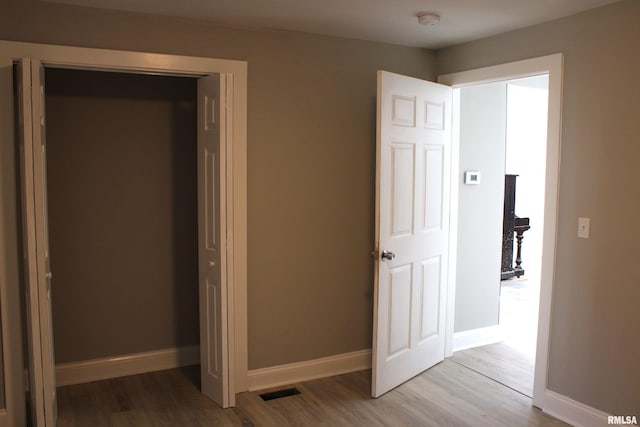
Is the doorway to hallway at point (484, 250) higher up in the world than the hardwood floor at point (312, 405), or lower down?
higher up

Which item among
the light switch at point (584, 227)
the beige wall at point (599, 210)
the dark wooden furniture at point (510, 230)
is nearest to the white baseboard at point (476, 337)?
the beige wall at point (599, 210)

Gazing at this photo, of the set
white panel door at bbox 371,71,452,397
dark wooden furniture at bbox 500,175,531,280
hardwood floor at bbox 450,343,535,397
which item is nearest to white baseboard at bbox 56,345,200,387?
white panel door at bbox 371,71,452,397

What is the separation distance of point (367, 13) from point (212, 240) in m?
1.60

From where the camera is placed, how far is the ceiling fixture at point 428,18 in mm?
3035

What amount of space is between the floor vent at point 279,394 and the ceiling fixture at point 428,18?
7.89ft

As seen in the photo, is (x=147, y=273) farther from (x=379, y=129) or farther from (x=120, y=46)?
(x=379, y=129)

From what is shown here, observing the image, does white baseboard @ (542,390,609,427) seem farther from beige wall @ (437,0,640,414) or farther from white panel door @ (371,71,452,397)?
white panel door @ (371,71,452,397)

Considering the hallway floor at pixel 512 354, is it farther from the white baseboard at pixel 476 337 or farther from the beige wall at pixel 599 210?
the beige wall at pixel 599 210

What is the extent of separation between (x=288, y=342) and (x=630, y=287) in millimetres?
2075

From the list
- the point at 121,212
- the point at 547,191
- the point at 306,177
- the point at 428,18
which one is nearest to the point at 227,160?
the point at 306,177

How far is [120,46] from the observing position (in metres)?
3.06

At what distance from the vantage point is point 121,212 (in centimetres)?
371

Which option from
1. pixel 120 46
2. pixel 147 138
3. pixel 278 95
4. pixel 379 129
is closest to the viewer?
Answer: pixel 120 46

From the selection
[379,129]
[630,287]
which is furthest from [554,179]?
[379,129]
